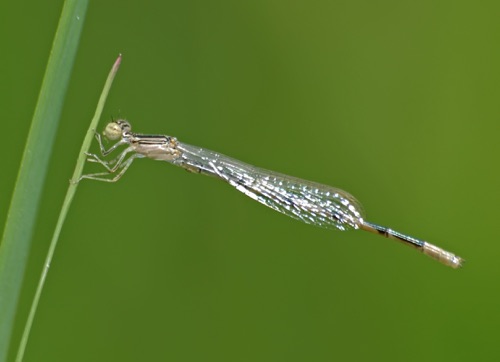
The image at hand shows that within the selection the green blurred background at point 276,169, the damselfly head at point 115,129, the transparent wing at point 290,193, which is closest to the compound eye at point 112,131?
the damselfly head at point 115,129

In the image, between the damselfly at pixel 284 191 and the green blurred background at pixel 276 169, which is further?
the green blurred background at pixel 276 169

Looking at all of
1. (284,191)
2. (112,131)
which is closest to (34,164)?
(112,131)

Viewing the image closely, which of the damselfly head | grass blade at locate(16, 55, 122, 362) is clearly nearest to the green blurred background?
the damselfly head

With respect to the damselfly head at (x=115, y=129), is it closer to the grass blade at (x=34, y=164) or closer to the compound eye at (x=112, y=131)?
the compound eye at (x=112, y=131)

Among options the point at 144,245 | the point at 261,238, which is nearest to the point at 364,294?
the point at 261,238

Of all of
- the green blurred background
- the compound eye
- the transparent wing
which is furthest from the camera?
the green blurred background

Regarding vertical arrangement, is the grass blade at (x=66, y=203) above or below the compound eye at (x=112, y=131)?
below

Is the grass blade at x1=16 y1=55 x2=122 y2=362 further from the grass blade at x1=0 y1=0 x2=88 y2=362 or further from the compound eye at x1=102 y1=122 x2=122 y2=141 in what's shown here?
the compound eye at x1=102 y1=122 x2=122 y2=141

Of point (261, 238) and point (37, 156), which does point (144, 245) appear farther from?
point (37, 156)
